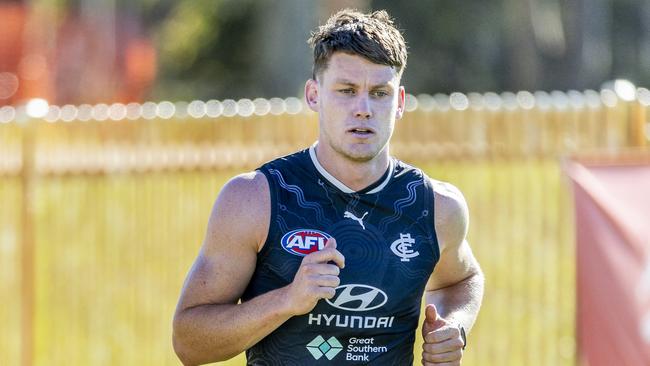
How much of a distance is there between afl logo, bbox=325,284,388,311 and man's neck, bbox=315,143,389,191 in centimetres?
38

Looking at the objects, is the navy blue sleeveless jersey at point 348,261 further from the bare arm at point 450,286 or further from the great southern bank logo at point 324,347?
the bare arm at point 450,286

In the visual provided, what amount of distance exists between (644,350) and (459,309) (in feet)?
2.86

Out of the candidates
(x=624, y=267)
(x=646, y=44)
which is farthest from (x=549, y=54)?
(x=624, y=267)

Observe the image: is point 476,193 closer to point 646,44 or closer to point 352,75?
point 352,75

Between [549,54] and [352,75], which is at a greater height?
[549,54]

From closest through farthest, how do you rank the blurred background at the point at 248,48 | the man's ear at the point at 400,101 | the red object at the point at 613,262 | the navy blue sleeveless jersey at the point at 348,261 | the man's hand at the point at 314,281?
1. the man's hand at the point at 314,281
2. the navy blue sleeveless jersey at the point at 348,261
3. the man's ear at the point at 400,101
4. the red object at the point at 613,262
5. the blurred background at the point at 248,48

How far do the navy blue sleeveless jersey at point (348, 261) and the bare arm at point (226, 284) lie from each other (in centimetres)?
6

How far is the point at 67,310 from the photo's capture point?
8.77 metres

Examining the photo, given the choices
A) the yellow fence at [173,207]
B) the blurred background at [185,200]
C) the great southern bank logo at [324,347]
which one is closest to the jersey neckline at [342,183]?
the great southern bank logo at [324,347]

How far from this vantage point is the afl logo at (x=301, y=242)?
4.18 meters

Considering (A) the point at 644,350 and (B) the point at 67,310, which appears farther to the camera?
(B) the point at 67,310

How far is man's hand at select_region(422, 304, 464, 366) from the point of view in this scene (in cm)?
417

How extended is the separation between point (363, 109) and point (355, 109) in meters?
0.03

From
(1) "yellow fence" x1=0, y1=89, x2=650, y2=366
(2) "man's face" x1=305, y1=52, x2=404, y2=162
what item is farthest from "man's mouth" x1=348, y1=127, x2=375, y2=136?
(1) "yellow fence" x1=0, y1=89, x2=650, y2=366
